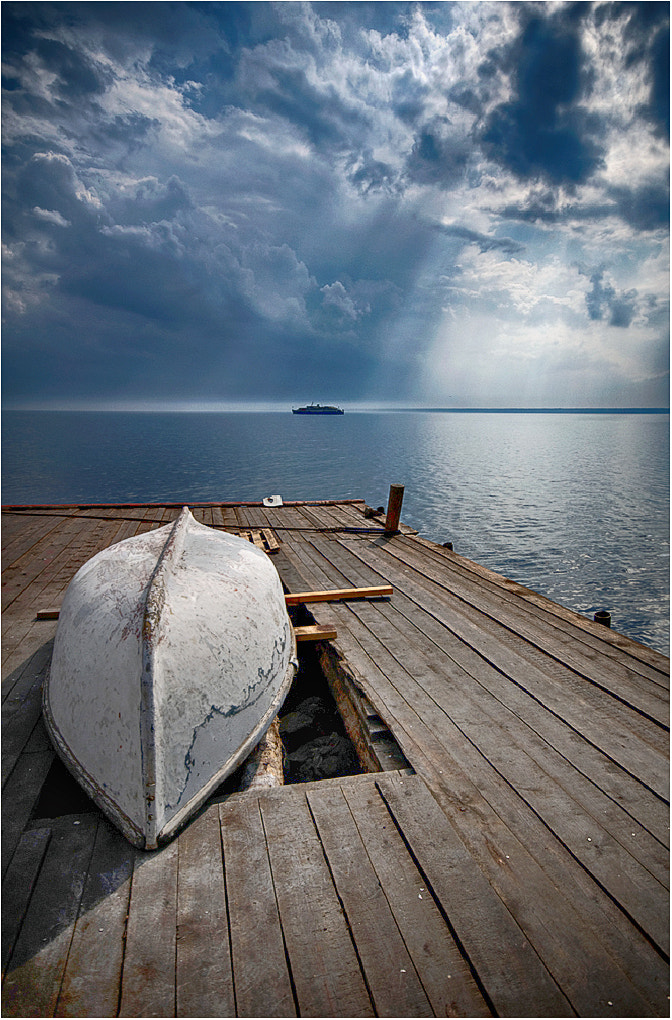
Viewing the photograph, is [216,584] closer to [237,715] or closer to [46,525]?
[237,715]

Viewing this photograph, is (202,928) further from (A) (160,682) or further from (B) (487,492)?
(B) (487,492)

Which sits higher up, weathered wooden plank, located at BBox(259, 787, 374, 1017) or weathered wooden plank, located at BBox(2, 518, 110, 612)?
weathered wooden plank, located at BBox(2, 518, 110, 612)

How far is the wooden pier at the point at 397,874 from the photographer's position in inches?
91.2

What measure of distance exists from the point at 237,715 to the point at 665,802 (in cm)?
321

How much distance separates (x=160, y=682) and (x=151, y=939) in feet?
4.22

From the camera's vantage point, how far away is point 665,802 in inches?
137

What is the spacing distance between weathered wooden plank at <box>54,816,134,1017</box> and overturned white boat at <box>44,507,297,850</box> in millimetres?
162

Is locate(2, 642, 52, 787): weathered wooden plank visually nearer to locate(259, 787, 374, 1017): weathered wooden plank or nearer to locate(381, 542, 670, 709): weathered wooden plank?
locate(259, 787, 374, 1017): weathered wooden plank

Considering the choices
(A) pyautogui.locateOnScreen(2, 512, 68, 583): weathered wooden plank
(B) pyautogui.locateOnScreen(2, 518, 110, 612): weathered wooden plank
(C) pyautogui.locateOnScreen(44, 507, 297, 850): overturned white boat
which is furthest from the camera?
(A) pyautogui.locateOnScreen(2, 512, 68, 583): weathered wooden plank

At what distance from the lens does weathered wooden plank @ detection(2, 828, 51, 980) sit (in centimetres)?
249

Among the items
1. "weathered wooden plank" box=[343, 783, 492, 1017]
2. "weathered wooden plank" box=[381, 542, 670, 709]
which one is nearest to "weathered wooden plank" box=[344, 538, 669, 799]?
"weathered wooden plank" box=[381, 542, 670, 709]

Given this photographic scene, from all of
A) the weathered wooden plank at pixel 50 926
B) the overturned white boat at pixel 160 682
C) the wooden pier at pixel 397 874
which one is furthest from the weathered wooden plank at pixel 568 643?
the weathered wooden plank at pixel 50 926

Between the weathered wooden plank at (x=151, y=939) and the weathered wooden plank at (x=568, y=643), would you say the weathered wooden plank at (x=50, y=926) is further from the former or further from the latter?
the weathered wooden plank at (x=568, y=643)

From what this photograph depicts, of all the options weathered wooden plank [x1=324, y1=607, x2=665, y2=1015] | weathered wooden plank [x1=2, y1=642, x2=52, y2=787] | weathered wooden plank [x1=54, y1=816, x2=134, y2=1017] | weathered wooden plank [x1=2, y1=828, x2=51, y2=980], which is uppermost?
weathered wooden plank [x1=2, y1=642, x2=52, y2=787]
